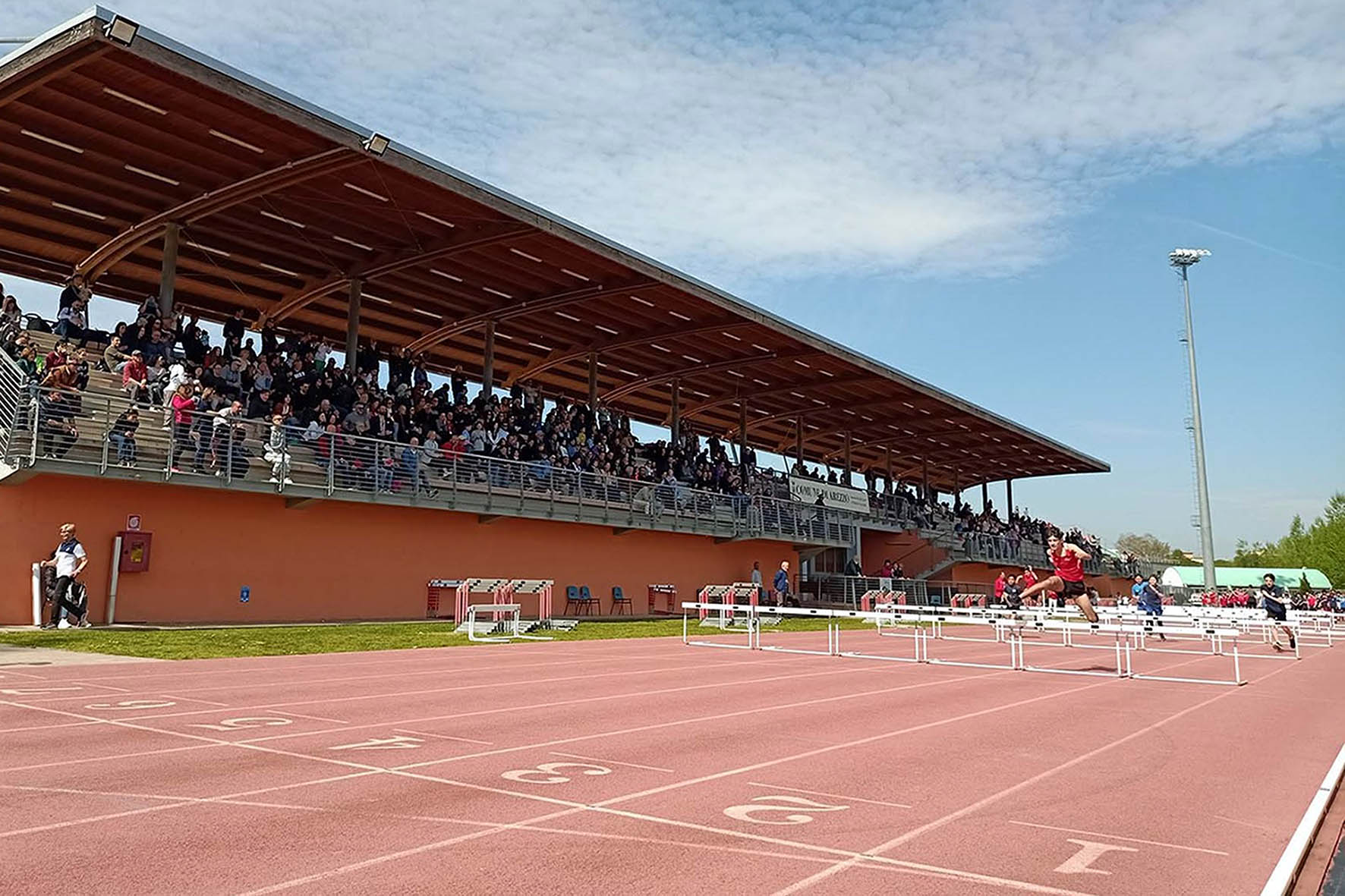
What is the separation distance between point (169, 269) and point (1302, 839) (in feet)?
83.1

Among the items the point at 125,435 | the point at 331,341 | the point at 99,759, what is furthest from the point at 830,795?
the point at 331,341

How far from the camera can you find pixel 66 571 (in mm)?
17938

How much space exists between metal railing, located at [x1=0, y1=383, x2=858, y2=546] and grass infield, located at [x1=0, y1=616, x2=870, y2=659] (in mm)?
2991

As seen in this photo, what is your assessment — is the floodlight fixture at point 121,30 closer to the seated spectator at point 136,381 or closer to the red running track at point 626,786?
the seated spectator at point 136,381

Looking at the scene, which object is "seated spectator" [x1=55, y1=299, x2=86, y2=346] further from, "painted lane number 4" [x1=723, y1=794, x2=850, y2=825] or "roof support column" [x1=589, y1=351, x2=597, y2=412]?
"painted lane number 4" [x1=723, y1=794, x2=850, y2=825]

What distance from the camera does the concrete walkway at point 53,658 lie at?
43.7ft

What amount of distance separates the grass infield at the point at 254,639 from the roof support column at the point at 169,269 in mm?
8233

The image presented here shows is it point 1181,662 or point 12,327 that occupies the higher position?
point 12,327

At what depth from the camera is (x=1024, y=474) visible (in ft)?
226

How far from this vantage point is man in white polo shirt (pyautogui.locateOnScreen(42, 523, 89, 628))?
17859 millimetres

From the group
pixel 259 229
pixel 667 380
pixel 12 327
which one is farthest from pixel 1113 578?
pixel 12 327

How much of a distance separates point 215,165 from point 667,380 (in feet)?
71.2

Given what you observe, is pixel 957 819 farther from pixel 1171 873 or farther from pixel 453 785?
pixel 453 785

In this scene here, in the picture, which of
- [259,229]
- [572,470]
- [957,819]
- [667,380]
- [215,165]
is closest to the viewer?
[957,819]
